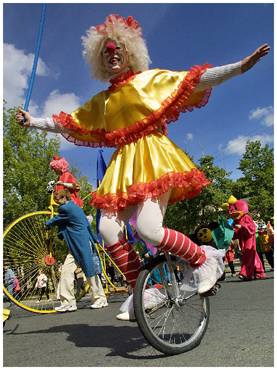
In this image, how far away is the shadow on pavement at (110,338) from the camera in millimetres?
2483

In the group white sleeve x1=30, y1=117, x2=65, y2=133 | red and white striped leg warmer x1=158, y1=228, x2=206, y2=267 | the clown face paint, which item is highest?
the clown face paint

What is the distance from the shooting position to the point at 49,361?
8.04 feet

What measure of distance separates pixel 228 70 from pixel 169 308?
1613 mm

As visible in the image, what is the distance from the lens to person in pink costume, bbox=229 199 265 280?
24.7 feet

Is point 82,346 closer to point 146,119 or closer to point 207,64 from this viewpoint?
point 146,119

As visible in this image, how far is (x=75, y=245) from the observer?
17.3 feet

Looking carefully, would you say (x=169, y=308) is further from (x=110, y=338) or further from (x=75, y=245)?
(x=75, y=245)

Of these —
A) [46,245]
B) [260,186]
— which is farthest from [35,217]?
[260,186]

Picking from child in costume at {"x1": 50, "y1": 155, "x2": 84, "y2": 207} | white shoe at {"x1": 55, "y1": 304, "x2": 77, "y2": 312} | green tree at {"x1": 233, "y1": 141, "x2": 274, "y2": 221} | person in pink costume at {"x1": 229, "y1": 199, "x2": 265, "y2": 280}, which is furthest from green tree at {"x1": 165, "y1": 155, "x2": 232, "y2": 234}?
white shoe at {"x1": 55, "y1": 304, "x2": 77, "y2": 312}

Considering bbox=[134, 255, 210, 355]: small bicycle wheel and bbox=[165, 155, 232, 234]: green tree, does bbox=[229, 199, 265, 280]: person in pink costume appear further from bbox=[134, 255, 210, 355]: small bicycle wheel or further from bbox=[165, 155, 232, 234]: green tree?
bbox=[165, 155, 232, 234]: green tree

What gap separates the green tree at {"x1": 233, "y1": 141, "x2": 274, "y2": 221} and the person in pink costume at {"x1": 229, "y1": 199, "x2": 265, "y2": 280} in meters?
24.7

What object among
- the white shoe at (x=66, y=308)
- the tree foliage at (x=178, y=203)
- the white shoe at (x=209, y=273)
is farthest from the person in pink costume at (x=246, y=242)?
the tree foliage at (x=178, y=203)

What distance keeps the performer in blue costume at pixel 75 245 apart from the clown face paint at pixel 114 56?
2.60m

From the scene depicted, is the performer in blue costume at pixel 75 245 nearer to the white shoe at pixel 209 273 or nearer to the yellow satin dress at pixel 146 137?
the yellow satin dress at pixel 146 137
